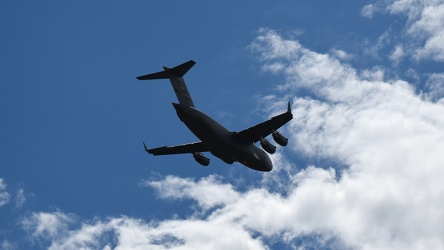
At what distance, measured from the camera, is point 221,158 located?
50.8 meters

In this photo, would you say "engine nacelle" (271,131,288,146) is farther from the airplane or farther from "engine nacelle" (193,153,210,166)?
"engine nacelle" (193,153,210,166)

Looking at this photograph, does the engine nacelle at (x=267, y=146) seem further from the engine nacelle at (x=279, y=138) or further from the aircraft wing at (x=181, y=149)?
the aircraft wing at (x=181, y=149)

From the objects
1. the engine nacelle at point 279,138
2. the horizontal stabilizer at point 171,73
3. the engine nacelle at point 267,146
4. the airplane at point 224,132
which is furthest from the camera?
the engine nacelle at point 267,146

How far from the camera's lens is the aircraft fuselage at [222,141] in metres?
45.2

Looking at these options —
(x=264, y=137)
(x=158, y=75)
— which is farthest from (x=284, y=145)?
(x=158, y=75)

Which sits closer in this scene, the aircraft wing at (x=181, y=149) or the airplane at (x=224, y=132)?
the airplane at (x=224, y=132)

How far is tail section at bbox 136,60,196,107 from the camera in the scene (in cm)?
4731

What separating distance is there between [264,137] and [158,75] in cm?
797

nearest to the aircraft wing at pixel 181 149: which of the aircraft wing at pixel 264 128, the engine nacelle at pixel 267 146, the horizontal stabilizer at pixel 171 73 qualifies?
the aircraft wing at pixel 264 128

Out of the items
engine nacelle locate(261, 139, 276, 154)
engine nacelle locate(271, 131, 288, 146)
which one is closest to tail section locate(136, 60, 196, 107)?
engine nacelle locate(261, 139, 276, 154)

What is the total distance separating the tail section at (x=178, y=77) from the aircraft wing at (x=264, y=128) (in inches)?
160

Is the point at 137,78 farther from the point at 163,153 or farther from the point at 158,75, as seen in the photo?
the point at 163,153

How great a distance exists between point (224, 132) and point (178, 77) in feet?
15.5

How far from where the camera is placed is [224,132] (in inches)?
1853
